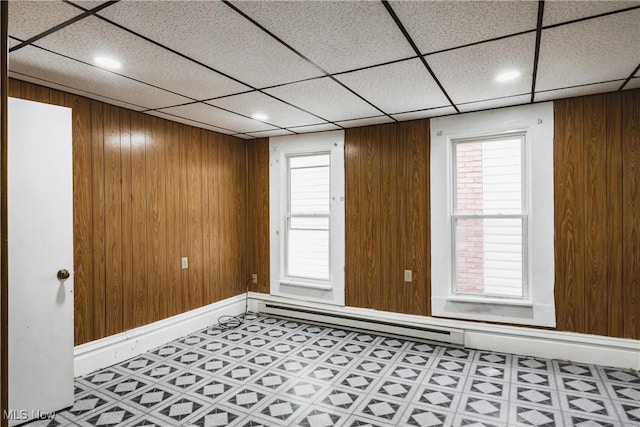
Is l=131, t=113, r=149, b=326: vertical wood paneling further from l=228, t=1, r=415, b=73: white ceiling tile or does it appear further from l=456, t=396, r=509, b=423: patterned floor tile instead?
l=456, t=396, r=509, b=423: patterned floor tile

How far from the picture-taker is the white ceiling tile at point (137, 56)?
2.00 metres

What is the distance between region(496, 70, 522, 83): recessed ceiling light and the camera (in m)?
2.66

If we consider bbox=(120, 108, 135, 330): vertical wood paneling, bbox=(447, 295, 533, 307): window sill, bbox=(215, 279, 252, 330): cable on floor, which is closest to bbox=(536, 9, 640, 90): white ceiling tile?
bbox=(447, 295, 533, 307): window sill

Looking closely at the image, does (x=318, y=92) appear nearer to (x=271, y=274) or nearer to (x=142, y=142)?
(x=142, y=142)

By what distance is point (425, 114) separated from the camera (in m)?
3.76

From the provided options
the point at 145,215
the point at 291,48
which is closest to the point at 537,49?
the point at 291,48

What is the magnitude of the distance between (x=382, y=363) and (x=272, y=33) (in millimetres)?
2787

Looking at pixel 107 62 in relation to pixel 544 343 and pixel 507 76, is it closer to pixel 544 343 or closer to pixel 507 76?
pixel 507 76

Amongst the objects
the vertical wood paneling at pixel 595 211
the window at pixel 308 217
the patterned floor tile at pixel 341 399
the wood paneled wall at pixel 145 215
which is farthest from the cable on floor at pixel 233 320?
the vertical wood paneling at pixel 595 211

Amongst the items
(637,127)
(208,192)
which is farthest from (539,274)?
(208,192)

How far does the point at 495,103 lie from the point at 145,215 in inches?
139

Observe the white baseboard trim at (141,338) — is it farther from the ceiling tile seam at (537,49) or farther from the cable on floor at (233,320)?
the ceiling tile seam at (537,49)

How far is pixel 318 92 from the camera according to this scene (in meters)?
3.03

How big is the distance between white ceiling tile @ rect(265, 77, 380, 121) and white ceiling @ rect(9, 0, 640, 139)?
2 centimetres
